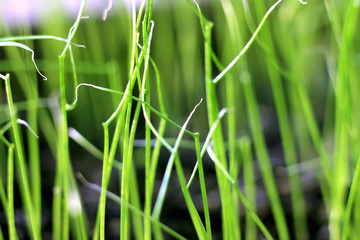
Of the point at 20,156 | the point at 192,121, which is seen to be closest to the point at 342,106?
the point at 20,156

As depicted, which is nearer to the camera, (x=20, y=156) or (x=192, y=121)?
(x=20, y=156)

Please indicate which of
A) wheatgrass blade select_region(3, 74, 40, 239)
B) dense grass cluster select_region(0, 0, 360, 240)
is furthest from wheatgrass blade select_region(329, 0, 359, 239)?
wheatgrass blade select_region(3, 74, 40, 239)

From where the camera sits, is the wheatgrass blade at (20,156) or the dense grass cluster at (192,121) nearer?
the wheatgrass blade at (20,156)

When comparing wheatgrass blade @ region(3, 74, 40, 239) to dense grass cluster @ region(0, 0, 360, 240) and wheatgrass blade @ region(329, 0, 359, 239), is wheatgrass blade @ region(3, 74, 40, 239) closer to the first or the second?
dense grass cluster @ region(0, 0, 360, 240)

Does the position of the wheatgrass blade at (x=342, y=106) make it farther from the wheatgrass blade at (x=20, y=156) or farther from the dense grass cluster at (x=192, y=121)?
the wheatgrass blade at (x=20, y=156)

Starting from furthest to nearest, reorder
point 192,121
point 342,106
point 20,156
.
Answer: point 192,121 < point 342,106 < point 20,156

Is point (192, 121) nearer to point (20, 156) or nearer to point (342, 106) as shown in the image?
point (342, 106)

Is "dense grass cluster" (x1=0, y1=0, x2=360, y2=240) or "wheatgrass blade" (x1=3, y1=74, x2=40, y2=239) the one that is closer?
"wheatgrass blade" (x1=3, y1=74, x2=40, y2=239)

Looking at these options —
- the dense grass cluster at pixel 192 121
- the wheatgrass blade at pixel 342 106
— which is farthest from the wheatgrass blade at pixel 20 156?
the wheatgrass blade at pixel 342 106
